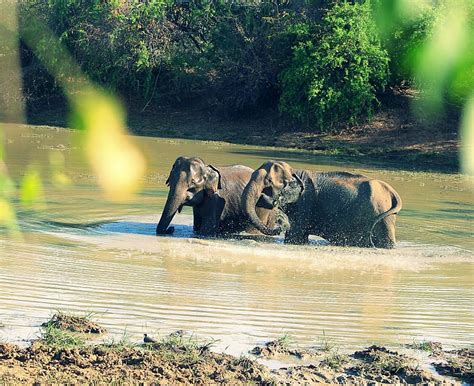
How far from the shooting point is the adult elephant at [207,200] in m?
14.5

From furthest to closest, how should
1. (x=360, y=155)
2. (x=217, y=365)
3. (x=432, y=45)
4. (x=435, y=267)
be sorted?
(x=432, y=45), (x=360, y=155), (x=435, y=267), (x=217, y=365)

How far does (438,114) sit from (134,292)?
21.0m

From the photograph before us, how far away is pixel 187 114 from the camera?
3434 cm

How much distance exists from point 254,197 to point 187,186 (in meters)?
1.07

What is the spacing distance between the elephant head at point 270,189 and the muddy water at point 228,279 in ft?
1.47

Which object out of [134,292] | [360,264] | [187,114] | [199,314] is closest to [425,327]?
[199,314]

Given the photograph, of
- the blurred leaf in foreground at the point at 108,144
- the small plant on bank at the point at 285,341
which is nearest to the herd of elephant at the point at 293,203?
the blurred leaf in foreground at the point at 108,144

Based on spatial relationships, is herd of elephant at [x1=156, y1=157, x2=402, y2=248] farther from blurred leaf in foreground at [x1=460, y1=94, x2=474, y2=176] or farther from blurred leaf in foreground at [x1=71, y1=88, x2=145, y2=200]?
blurred leaf in foreground at [x1=460, y1=94, x2=474, y2=176]

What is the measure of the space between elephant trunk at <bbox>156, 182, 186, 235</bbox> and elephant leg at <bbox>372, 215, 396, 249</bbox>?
2.56 meters

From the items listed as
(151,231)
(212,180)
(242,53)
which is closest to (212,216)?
(212,180)

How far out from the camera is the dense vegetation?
1203 inches

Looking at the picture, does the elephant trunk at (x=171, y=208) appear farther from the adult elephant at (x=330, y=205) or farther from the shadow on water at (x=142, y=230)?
the adult elephant at (x=330, y=205)

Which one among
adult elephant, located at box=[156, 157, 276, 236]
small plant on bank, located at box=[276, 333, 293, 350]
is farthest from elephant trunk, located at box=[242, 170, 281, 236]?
small plant on bank, located at box=[276, 333, 293, 350]

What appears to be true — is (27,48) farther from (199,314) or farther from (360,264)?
(199,314)
